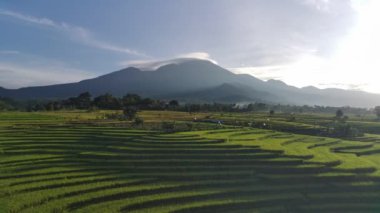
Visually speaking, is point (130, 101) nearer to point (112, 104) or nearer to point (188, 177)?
point (112, 104)

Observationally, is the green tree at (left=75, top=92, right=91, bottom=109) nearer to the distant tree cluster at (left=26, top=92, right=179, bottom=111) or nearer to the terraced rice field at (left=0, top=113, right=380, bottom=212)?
the distant tree cluster at (left=26, top=92, right=179, bottom=111)

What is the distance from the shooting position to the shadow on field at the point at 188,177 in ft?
76.6

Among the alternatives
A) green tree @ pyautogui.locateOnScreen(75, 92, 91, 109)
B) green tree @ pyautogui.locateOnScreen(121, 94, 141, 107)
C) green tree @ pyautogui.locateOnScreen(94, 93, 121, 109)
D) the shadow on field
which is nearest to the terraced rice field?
the shadow on field

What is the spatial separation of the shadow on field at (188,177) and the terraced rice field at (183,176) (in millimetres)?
61

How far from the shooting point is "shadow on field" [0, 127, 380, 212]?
2334cm

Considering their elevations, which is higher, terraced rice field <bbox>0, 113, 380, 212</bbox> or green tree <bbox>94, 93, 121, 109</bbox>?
green tree <bbox>94, 93, 121, 109</bbox>

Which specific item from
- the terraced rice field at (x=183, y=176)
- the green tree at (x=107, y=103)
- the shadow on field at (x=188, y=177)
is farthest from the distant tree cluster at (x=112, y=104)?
the shadow on field at (x=188, y=177)

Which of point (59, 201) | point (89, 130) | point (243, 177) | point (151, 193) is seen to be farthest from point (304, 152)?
point (89, 130)

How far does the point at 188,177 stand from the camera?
27.5m

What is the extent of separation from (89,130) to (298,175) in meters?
27.2

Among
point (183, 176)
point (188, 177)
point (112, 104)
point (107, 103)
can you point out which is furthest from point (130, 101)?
point (188, 177)

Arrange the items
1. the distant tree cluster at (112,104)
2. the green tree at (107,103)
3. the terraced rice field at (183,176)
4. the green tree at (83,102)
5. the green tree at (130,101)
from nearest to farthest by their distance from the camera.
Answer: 1. the terraced rice field at (183,176)
2. the distant tree cluster at (112,104)
3. the green tree at (107,103)
4. the green tree at (130,101)
5. the green tree at (83,102)

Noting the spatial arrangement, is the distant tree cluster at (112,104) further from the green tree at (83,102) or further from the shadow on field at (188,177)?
the shadow on field at (188,177)

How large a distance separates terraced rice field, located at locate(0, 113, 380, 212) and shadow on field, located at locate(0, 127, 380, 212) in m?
0.06
